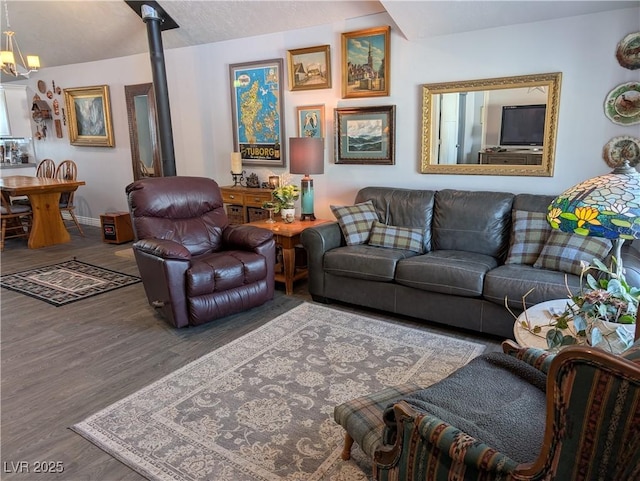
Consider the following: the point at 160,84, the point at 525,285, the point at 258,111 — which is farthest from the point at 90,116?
the point at 525,285

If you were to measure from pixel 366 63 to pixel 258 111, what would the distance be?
141 cm

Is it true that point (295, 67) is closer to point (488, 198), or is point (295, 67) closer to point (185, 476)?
point (488, 198)

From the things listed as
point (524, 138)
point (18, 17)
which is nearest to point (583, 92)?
point (524, 138)

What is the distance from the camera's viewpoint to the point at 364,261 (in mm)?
3346

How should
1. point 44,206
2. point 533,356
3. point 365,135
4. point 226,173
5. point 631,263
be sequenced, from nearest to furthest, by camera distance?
point 533,356 < point 631,263 < point 365,135 < point 226,173 < point 44,206

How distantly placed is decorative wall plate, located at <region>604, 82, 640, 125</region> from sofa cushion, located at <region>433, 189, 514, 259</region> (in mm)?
886

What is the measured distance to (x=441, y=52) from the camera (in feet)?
12.1

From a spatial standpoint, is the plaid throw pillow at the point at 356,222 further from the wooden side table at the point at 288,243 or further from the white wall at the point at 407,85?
the white wall at the point at 407,85

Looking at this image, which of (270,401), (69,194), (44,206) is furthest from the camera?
(69,194)

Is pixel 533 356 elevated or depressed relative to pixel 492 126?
depressed

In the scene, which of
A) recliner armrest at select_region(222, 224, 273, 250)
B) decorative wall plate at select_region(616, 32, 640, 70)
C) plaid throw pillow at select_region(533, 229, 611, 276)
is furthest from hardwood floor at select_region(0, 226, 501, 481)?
decorative wall plate at select_region(616, 32, 640, 70)

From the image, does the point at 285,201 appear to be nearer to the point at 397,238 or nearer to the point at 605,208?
the point at 397,238

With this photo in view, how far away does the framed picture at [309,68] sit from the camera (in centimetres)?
426

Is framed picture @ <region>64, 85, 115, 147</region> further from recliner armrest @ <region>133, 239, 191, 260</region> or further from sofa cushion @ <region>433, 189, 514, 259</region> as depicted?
sofa cushion @ <region>433, 189, 514, 259</region>
